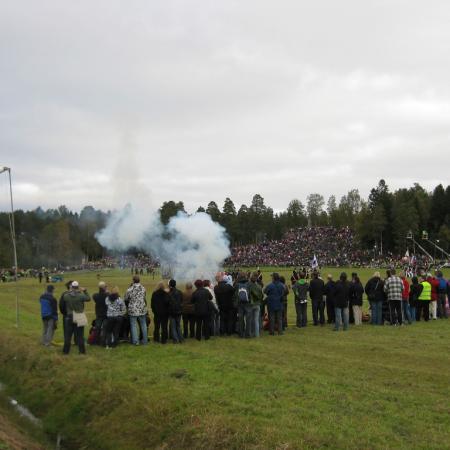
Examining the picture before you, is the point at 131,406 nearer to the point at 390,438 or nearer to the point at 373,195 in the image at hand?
the point at 390,438

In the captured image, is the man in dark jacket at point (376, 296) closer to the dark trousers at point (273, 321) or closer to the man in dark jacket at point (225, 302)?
the dark trousers at point (273, 321)

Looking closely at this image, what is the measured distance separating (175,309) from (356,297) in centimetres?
757

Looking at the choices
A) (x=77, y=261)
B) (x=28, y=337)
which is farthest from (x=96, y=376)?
(x=77, y=261)

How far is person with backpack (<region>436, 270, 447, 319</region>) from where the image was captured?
2230 centimetres

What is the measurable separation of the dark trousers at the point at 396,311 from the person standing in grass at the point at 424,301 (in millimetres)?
1826

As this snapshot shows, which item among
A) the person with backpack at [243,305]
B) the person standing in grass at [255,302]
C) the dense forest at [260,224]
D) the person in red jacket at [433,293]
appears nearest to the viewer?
the person with backpack at [243,305]

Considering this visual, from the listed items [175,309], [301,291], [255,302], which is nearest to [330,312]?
[301,291]

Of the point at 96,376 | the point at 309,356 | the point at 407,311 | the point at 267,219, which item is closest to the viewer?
the point at 96,376

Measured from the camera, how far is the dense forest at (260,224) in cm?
10534

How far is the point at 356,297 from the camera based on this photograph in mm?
20250

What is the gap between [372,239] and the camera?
111 meters

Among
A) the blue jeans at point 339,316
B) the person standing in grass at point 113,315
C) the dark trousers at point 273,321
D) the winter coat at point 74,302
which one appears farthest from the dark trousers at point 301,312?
the winter coat at point 74,302

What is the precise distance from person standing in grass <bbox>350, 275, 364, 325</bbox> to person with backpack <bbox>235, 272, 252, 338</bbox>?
15.3ft

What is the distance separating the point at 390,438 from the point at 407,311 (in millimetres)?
13303
